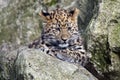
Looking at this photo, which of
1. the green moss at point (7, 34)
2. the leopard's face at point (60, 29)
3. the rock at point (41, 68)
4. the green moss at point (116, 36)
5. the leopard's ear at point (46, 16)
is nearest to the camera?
the rock at point (41, 68)

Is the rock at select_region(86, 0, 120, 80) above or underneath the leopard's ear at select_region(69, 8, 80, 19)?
underneath

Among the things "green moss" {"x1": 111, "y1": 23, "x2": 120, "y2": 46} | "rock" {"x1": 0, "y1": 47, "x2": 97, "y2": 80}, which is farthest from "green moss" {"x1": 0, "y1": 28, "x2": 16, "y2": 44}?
"rock" {"x1": 0, "y1": 47, "x2": 97, "y2": 80}

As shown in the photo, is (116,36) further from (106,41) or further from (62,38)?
(62,38)

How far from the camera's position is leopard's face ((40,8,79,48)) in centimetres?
910

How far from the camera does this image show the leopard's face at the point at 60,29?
910 centimetres


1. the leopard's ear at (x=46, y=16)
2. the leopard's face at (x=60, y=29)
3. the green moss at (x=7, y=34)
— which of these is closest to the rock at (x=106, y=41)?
the leopard's face at (x=60, y=29)

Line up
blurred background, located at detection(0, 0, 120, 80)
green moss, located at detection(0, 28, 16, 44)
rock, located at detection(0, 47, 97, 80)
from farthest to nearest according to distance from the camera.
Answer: green moss, located at detection(0, 28, 16, 44) < blurred background, located at detection(0, 0, 120, 80) < rock, located at detection(0, 47, 97, 80)

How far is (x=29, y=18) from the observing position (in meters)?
14.2

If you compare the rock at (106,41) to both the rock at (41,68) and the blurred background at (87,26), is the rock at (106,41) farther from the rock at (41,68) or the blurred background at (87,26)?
the rock at (41,68)

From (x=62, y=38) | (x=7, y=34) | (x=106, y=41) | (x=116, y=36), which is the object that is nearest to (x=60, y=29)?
(x=62, y=38)

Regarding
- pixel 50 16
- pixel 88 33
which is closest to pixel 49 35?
pixel 50 16

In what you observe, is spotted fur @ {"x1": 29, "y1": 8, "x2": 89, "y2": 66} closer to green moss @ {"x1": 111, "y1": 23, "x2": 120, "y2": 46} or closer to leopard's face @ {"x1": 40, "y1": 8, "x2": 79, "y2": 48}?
leopard's face @ {"x1": 40, "y1": 8, "x2": 79, "y2": 48}

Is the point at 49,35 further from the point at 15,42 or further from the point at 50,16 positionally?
the point at 15,42

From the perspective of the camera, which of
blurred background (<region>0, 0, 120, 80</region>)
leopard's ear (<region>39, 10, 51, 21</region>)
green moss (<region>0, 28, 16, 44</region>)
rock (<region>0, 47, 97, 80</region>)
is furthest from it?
green moss (<region>0, 28, 16, 44</region>)
